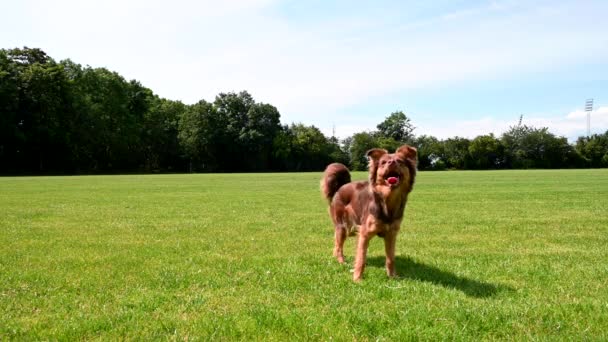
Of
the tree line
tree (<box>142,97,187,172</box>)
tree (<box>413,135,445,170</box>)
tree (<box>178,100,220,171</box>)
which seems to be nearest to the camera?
the tree line

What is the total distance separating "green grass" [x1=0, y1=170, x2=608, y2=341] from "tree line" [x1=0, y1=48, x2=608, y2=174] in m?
66.6

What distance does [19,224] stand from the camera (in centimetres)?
1341

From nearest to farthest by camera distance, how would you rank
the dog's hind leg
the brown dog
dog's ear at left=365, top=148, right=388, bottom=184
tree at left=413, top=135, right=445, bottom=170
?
the brown dog → dog's ear at left=365, top=148, right=388, bottom=184 → the dog's hind leg → tree at left=413, top=135, right=445, bottom=170

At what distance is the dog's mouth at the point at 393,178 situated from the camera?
21.9 ft

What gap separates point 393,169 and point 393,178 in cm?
13

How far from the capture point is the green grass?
501cm

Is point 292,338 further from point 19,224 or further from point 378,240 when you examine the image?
point 19,224

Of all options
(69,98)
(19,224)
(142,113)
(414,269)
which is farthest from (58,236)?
(142,113)

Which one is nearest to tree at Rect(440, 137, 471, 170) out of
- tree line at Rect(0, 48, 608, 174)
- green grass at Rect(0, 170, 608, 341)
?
tree line at Rect(0, 48, 608, 174)

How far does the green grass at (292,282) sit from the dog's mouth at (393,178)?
147 cm

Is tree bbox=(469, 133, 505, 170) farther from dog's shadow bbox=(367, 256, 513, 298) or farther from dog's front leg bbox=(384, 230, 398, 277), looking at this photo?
dog's front leg bbox=(384, 230, 398, 277)

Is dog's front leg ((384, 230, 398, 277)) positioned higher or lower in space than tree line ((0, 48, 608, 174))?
lower

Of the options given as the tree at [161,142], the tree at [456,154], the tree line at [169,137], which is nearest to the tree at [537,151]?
the tree line at [169,137]

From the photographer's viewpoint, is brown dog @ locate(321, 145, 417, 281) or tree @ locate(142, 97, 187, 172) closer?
brown dog @ locate(321, 145, 417, 281)
